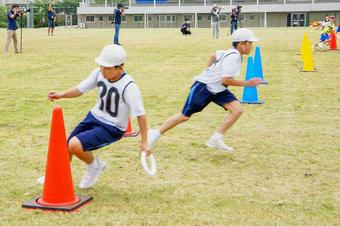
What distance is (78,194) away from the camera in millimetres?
4773

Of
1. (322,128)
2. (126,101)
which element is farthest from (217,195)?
(322,128)

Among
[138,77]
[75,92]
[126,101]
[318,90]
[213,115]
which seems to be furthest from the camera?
[138,77]

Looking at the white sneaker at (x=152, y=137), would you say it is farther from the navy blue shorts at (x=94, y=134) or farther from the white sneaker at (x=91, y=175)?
the navy blue shorts at (x=94, y=134)

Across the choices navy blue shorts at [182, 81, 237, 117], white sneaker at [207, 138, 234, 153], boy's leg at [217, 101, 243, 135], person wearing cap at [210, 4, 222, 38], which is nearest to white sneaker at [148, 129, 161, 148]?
navy blue shorts at [182, 81, 237, 117]

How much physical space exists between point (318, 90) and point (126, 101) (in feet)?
24.0

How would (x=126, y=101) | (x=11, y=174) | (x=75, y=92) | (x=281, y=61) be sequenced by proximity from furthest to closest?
(x=281, y=61), (x=11, y=174), (x=75, y=92), (x=126, y=101)

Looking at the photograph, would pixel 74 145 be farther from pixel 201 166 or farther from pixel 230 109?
pixel 230 109

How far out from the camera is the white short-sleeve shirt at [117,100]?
4.53 metres

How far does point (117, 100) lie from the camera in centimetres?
460

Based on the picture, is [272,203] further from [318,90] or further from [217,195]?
[318,90]

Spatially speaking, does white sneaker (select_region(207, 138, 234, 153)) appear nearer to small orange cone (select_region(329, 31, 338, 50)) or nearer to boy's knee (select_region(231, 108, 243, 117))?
boy's knee (select_region(231, 108, 243, 117))

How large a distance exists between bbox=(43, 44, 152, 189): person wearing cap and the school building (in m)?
64.8

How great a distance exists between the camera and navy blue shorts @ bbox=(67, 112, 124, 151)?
15.1 ft

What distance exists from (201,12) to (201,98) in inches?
2585
